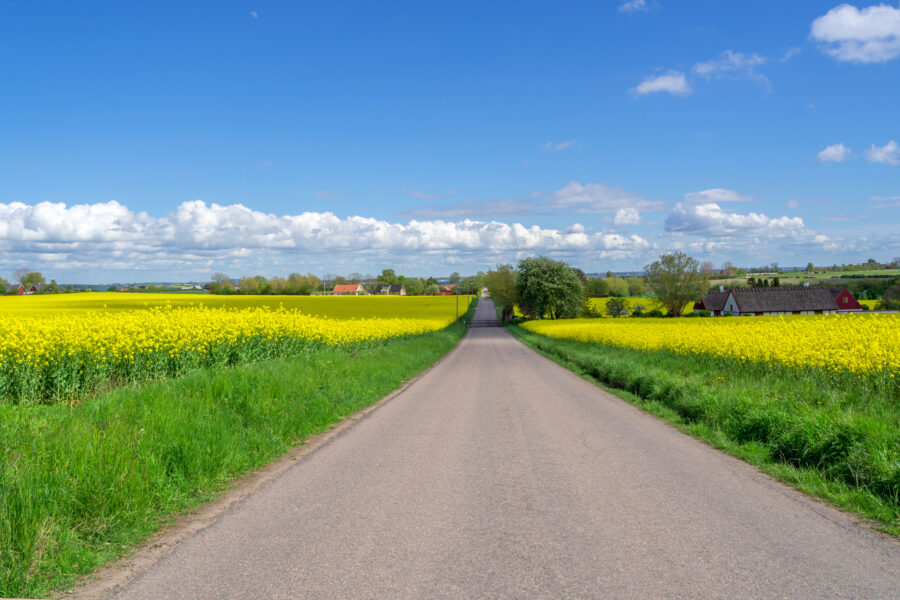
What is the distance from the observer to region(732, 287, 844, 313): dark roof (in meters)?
85.7

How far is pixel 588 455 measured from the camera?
7.58 meters

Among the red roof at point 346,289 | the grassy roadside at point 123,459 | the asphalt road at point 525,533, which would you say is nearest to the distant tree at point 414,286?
the red roof at point 346,289

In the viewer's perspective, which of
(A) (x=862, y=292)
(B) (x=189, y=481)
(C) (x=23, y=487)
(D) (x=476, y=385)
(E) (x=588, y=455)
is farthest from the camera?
(A) (x=862, y=292)

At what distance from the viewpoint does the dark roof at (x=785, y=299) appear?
85669 millimetres

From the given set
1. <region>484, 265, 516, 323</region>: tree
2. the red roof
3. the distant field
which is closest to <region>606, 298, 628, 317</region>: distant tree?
<region>484, 265, 516, 323</region>: tree

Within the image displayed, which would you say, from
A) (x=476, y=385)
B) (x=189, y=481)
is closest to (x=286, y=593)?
(x=189, y=481)

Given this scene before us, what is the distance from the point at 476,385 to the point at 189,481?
11.1 metres

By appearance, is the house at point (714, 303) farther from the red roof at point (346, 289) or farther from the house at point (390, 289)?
the red roof at point (346, 289)

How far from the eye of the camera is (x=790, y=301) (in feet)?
287

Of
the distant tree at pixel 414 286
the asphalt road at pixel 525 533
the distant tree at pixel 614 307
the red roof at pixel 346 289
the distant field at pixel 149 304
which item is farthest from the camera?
the distant tree at pixel 414 286

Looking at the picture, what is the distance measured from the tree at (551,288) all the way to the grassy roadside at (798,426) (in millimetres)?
62502

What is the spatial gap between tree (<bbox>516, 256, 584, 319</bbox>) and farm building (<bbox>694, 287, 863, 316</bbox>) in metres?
29.9

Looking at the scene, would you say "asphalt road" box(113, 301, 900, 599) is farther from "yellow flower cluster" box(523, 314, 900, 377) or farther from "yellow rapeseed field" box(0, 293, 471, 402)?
"yellow rapeseed field" box(0, 293, 471, 402)

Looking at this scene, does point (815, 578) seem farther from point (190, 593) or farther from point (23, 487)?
point (23, 487)
